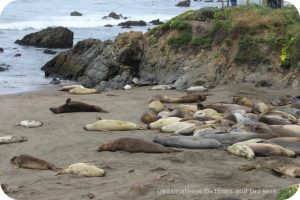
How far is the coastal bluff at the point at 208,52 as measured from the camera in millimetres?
19594

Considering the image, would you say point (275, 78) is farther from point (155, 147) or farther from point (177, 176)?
point (177, 176)

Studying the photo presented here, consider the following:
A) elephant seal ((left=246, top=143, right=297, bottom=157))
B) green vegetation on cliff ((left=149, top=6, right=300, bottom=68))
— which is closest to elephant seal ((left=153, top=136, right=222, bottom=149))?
elephant seal ((left=246, top=143, right=297, bottom=157))

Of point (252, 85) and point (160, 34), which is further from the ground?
point (160, 34)

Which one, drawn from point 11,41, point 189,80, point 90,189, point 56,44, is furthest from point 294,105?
point 11,41

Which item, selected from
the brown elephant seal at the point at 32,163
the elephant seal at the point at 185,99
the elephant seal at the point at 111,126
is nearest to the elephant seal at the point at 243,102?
the elephant seal at the point at 185,99

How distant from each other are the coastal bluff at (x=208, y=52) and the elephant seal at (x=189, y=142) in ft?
30.0

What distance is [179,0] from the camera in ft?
259

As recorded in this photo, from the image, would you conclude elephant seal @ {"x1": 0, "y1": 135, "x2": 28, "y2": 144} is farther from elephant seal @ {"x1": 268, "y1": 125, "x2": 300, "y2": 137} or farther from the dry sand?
elephant seal @ {"x1": 268, "y1": 125, "x2": 300, "y2": 137}

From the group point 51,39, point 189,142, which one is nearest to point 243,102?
point 189,142

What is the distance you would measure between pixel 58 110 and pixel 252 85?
7.42 metres

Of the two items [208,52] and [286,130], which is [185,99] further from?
[286,130]

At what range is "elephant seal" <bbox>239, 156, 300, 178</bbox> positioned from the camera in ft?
27.6

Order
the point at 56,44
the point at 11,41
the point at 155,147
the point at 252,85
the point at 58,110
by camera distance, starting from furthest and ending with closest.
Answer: the point at 11,41, the point at 56,44, the point at 252,85, the point at 58,110, the point at 155,147

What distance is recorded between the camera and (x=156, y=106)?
1517cm
